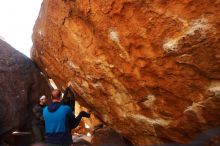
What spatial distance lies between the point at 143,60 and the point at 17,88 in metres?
4.40

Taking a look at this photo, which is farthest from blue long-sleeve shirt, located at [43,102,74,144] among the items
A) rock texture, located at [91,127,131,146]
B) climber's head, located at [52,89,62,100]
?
rock texture, located at [91,127,131,146]

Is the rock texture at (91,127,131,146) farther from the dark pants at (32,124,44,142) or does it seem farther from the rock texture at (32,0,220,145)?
the dark pants at (32,124,44,142)

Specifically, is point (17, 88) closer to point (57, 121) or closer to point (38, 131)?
point (38, 131)

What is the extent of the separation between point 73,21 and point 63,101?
5.42 feet

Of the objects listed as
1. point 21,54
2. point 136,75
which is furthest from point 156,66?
point 21,54

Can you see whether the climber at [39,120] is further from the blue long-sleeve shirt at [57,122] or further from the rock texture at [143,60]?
the blue long-sleeve shirt at [57,122]

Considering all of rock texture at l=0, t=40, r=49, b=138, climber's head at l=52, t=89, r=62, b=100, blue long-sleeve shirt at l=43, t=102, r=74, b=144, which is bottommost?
blue long-sleeve shirt at l=43, t=102, r=74, b=144

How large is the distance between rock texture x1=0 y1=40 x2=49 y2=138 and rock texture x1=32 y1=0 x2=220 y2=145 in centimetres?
157

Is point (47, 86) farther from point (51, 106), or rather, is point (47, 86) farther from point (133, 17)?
point (133, 17)

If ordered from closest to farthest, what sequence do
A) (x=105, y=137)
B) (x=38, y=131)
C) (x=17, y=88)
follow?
(x=38, y=131) → (x=17, y=88) → (x=105, y=137)

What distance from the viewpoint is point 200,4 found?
17.3ft

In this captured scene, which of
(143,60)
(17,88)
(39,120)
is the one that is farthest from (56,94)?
(17,88)

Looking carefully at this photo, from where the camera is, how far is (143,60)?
20.4 ft

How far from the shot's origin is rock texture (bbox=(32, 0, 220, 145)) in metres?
5.49
